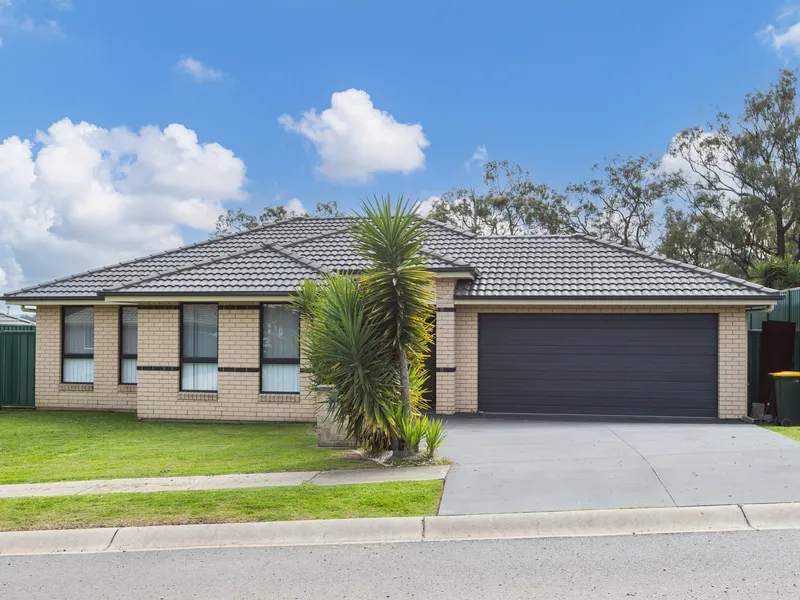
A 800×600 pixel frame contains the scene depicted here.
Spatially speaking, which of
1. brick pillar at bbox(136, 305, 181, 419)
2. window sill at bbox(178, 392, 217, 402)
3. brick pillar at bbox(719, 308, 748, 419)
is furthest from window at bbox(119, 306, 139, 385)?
brick pillar at bbox(719, 308, 748, 419)

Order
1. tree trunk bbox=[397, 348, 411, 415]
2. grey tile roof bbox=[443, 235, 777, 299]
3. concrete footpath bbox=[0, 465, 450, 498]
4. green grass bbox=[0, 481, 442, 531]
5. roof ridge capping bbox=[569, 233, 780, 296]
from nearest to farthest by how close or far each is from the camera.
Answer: green grass bbox=[0, 481, 442, 531], concrete footpath bbox=[0, 465, 450, 498], tree trunk bbox=[397, 348, 411, 415], roof ridge capping bbox=[569, 233, 780, 296], grey tile roof bbox=[443, 235, 777, 299]

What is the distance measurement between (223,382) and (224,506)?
806 centimetres

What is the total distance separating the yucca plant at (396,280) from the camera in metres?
10.3

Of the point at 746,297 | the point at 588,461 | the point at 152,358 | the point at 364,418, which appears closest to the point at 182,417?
the point at 152,358

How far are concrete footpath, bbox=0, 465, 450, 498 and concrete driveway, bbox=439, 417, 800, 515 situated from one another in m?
0.72

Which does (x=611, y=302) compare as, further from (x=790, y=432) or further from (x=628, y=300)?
(x=790, y=432)

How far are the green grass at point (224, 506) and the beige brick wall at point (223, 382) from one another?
6904mm

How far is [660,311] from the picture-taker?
15.4 m

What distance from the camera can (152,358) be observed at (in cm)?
1595

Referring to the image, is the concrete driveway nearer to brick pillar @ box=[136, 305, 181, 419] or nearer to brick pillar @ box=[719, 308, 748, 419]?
brick pillar @ box=[719, 308, 748, 419]

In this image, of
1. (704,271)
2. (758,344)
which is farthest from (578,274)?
(758,344)

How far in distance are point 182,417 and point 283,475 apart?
7181mm

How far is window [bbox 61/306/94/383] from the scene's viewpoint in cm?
1808

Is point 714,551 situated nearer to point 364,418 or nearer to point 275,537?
point 275,537
